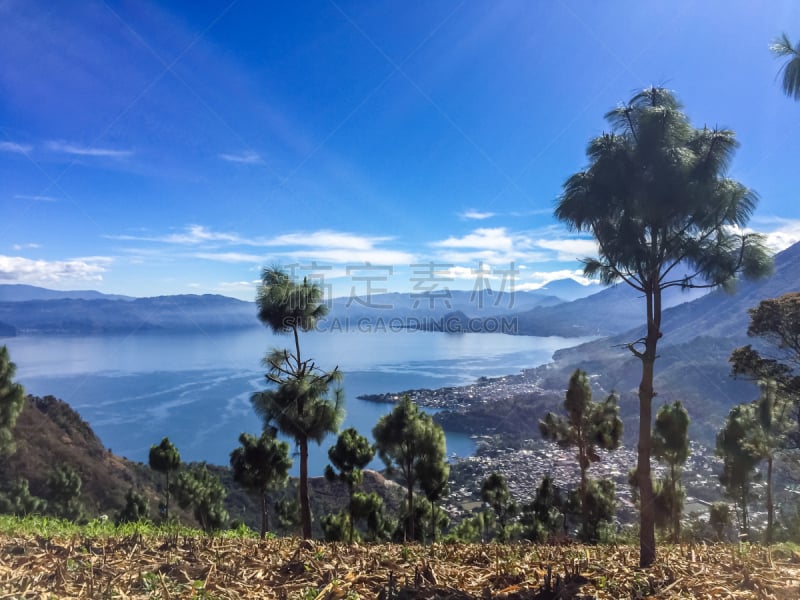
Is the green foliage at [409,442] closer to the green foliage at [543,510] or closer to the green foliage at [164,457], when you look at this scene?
the green foliage at [543,510]

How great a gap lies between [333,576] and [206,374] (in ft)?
369

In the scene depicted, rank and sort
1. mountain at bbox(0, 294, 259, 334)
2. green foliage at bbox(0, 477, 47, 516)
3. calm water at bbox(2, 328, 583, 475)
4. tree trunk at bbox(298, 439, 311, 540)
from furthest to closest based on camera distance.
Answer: mountain at bbox(0, 294, 259, 334)
calm water at bbox(2, 328, 583, 475)
green foliage at bbox(0, 477, 47, 516)
tree trunk at bbox(298, 439, 311, 540)

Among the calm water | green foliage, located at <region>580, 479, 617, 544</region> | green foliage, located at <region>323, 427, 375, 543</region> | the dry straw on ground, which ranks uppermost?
the dry straw on ground

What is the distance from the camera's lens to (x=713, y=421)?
2181 inches

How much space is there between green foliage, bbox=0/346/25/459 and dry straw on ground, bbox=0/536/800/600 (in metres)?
14.2

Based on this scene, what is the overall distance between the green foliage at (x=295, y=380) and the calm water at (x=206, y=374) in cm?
92

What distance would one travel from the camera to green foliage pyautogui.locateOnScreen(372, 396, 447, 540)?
50.2 feet

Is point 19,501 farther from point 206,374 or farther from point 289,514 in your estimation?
point 206,374

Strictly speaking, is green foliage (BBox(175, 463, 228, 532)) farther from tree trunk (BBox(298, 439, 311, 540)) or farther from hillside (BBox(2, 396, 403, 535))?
tree trunk (BBox(298, 439, 311, 540))

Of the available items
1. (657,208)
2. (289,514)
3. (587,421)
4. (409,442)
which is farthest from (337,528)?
(657,208)

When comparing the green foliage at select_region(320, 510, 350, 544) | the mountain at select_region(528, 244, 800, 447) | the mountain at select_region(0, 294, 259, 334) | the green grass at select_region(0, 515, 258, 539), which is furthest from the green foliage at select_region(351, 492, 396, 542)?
the mountain at select_region(0, 294, 259, 334)

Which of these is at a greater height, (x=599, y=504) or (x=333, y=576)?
(x=333, y=576)

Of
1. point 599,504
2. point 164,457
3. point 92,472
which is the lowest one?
point 92,472

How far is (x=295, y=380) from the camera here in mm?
10172
